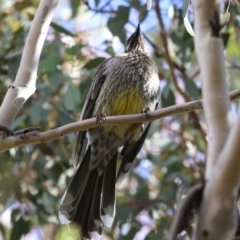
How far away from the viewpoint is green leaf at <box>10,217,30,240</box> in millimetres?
4012

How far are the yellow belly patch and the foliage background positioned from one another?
23cm

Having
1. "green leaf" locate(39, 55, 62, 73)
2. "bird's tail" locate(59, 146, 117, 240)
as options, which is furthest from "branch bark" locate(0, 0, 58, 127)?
"bird's tail" locate(59, 146, 117, 240)

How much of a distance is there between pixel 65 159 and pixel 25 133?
2.03 m

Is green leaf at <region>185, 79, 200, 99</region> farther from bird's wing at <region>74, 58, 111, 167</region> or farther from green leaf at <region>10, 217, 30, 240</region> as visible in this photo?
green leaf at <region>10, 217, 30, 240</region>

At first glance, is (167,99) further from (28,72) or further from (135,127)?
(28,72)

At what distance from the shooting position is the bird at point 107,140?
365cm

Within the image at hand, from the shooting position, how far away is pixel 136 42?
448 cm

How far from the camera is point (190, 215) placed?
1.38 m

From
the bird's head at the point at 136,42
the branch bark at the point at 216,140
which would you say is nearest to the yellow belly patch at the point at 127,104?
the bird's head at the point at 136,42

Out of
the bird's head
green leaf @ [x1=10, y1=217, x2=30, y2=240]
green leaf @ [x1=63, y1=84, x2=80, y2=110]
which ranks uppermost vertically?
the bird's head

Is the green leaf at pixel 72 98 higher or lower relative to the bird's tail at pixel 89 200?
higher

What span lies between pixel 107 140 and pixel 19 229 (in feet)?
2.65

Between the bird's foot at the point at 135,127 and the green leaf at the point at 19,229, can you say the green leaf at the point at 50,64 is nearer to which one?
the bird's foot at the point at 135,127

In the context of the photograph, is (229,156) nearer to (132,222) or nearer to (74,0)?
(132,222)
